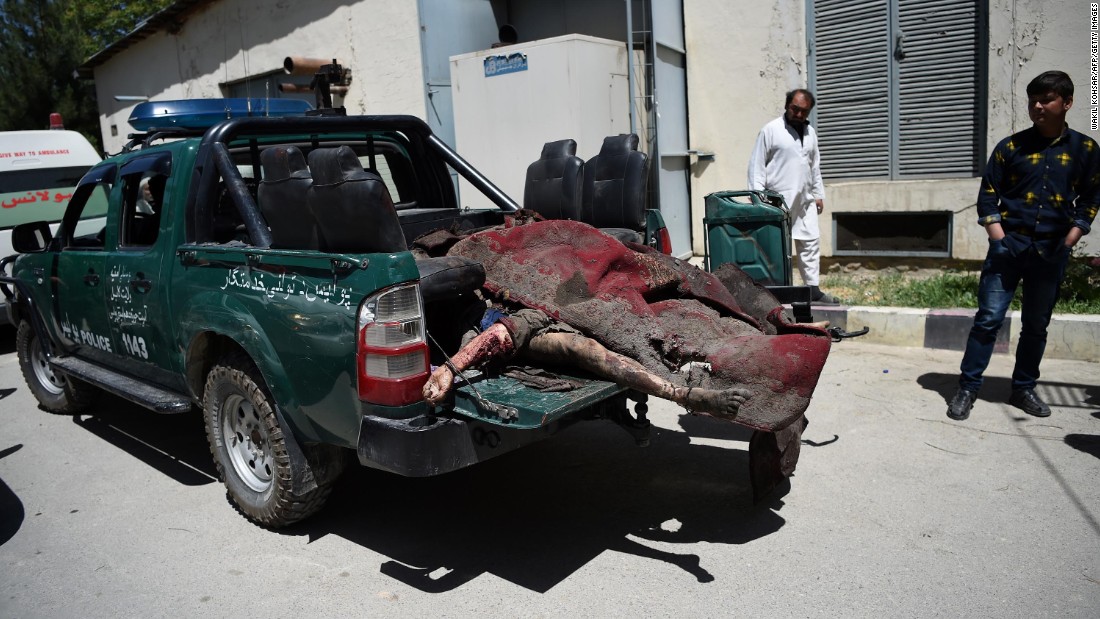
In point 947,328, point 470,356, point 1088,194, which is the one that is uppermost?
point 1088,194

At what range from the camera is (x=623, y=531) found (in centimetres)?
385

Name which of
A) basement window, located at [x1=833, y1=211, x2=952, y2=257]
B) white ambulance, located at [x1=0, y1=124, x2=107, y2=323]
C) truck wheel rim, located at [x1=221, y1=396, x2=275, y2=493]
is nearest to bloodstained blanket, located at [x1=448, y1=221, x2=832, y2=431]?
truck wheel rim, located at [x1=221, y1=396, x2=275, y2=493]

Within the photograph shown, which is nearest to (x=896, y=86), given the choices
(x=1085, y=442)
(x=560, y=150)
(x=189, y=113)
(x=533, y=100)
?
(x=533, y=100)

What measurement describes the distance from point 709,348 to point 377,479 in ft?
6.87

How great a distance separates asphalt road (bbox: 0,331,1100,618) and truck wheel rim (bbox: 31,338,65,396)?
0.92 meters

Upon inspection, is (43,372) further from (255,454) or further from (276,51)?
(276,51)

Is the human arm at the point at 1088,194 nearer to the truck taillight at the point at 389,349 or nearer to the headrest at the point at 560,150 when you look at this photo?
the headrest at the point at 560,150

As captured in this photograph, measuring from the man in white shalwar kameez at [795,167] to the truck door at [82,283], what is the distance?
5028 mm

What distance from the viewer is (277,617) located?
3.29m

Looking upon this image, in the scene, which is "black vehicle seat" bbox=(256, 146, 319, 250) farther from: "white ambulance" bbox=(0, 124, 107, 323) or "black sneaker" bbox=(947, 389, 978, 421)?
"white ambulance" bbox=(0, 124, 107, 323)

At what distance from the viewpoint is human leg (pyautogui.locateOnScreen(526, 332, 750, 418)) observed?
122 inches

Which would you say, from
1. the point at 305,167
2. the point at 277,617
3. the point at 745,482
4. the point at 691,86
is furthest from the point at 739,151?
the point at 277,617

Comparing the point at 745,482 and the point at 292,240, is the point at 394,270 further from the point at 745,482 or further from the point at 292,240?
the point at 745,482

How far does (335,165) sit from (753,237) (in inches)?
138
